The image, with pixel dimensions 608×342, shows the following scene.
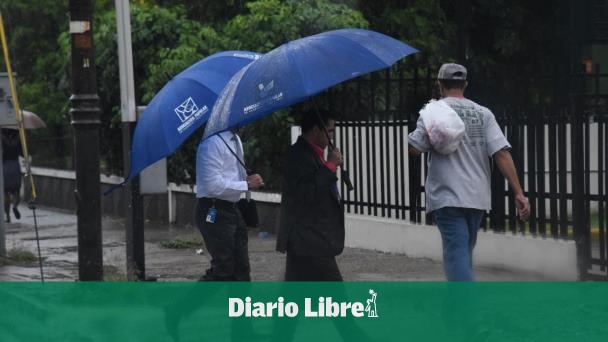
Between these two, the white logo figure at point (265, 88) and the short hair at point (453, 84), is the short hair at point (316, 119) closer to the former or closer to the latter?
the white logo figure at point (265, 88)

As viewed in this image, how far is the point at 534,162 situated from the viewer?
1123cm

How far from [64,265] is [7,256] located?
823 millimetres

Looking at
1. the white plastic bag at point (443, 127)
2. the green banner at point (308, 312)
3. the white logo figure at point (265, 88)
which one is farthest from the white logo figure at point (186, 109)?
the white plastic bag at point (443, 127)

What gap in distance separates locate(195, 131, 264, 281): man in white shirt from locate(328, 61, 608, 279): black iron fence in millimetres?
3308

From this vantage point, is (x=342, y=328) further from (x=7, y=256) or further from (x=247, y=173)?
(x=7, y=256)

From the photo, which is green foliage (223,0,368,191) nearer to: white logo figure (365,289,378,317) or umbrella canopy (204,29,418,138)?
white logo figure (365,289,378,317)

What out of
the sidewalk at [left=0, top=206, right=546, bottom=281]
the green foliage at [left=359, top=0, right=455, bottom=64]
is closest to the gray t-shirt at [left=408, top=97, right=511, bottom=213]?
the sidewalk at [left=0, top=206, right=546, bottom=281]

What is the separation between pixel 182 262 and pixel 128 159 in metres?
2.60

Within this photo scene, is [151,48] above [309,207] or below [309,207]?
above

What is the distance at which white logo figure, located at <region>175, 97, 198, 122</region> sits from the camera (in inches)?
355

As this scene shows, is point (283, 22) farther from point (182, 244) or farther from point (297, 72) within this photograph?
point (297, 72)

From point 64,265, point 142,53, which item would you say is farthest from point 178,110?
point 142,53

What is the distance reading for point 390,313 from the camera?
9.88 metres

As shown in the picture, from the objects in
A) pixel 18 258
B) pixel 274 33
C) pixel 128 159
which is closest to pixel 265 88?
pixel 128 159
